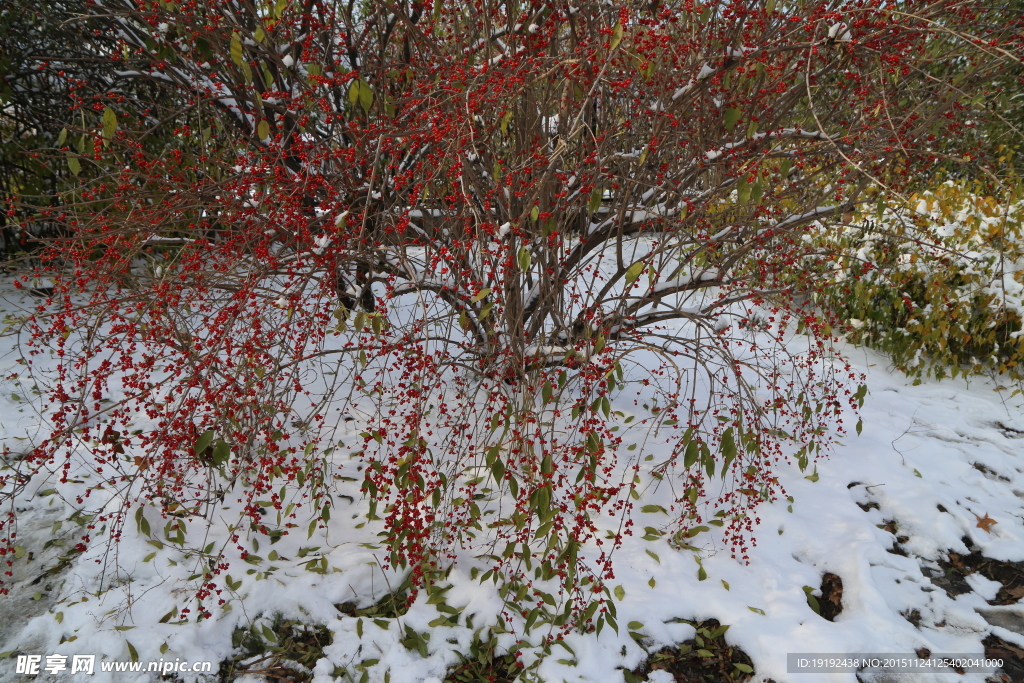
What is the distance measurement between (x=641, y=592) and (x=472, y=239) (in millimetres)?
1666

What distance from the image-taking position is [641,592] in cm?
256

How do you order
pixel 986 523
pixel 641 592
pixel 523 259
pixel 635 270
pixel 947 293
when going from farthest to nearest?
pixel 947 293
pixel 986 523
pixel 641 592
pixel 635 270
pixel 523 259

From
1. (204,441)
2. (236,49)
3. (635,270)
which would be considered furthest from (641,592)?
(236,49)

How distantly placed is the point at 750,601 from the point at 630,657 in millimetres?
617

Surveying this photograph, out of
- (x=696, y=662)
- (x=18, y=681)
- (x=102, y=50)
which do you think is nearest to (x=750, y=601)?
(x=696, y=662)

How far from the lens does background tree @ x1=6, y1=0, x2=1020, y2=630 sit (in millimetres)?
2053

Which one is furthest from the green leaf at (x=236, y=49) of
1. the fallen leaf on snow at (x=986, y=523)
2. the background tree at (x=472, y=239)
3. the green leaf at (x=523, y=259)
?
the fallen leaf on snow at (x=986, y=523)

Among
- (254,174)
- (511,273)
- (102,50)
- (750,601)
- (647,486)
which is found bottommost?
(750,601)

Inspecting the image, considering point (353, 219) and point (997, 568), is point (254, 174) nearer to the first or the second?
point (353, 219)

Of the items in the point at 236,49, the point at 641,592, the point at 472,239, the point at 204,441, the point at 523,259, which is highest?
the point at 236,49

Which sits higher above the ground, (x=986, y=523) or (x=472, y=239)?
(x=472, y=239)

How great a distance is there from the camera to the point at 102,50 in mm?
4293

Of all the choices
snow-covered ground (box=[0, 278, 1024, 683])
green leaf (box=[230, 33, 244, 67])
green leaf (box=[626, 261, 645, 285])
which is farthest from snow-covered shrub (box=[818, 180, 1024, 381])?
green leaf (box=[230, 33, 244, 67])

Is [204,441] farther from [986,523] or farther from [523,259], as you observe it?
[986,523]
